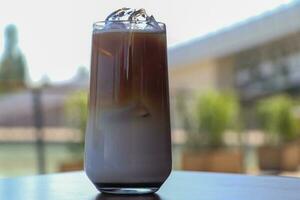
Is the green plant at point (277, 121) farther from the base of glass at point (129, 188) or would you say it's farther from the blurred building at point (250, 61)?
the base of glass at point (129, 188)

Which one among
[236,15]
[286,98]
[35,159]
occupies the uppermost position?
[236,15]

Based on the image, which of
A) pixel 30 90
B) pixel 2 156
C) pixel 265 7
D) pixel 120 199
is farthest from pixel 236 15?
pixel 120 199

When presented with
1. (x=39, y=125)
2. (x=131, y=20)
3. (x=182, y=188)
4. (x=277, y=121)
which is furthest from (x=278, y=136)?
(x=131, y=20)

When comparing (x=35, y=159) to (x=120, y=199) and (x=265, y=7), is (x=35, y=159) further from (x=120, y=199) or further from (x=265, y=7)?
(x=120, y=199)

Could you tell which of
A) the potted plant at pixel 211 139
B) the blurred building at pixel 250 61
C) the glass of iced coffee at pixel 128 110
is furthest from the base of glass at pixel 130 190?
the blurred building at pixel 250 61

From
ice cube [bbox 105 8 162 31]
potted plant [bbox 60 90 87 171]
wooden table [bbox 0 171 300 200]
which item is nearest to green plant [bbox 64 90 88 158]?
potted plant [bbox 60 90 87 171]

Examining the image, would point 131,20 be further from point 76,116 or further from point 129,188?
point 76,116
